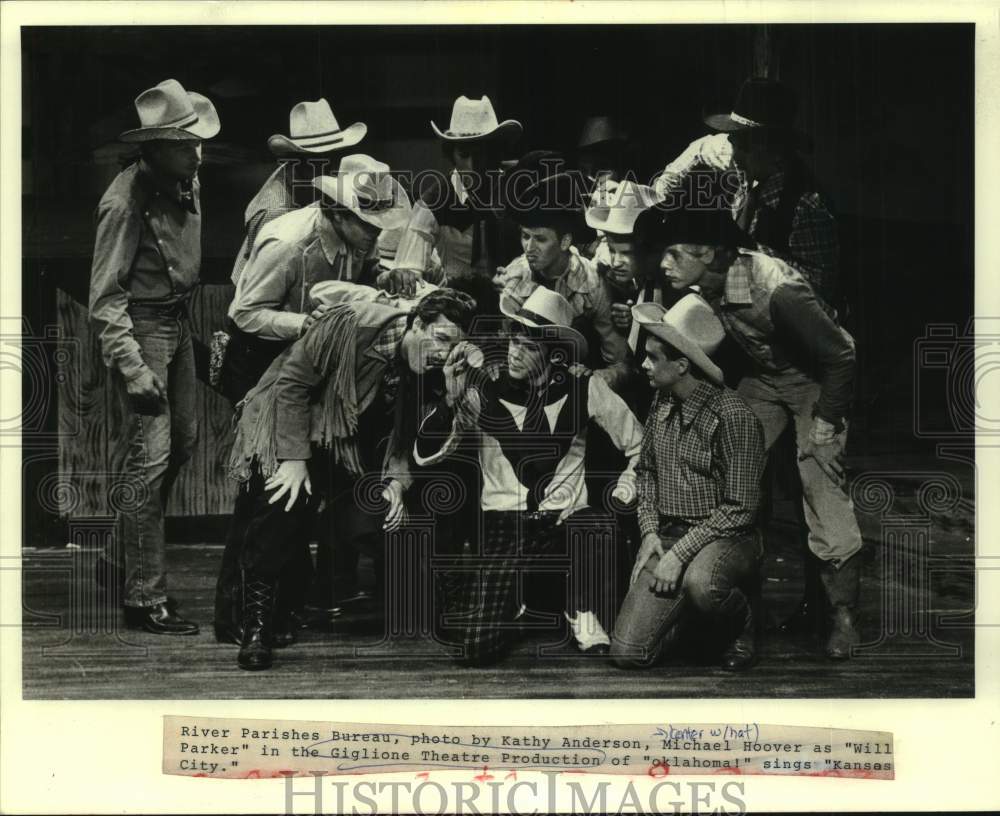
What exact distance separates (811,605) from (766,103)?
8.56ft

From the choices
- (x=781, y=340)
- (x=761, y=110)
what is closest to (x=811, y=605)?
(x=781, y=340)

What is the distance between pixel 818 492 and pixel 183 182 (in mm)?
3637

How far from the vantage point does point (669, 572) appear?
7.49m

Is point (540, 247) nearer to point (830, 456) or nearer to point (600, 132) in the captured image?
point (600, 132)

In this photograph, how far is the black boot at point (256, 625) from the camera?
24.8 ft

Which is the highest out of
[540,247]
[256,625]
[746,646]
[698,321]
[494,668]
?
[540,247]

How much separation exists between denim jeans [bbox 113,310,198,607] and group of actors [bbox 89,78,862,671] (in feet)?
0.17

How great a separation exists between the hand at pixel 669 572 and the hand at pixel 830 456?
843 millimetres

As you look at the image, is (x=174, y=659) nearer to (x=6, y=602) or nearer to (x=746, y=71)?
(x=6, y=602)

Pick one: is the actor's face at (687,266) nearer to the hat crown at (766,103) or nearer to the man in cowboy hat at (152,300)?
the hat crown at (766,103)

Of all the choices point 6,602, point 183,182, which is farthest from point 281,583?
point 183,182

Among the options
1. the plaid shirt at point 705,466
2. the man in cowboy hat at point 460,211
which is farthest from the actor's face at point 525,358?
the plaid shirt at point 705,466

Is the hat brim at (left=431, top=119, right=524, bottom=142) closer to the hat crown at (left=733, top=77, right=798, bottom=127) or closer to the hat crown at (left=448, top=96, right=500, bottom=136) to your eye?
the hat crown at (left=448, top=96, right=500, bottom=136)

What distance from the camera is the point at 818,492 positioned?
763 centimetres
